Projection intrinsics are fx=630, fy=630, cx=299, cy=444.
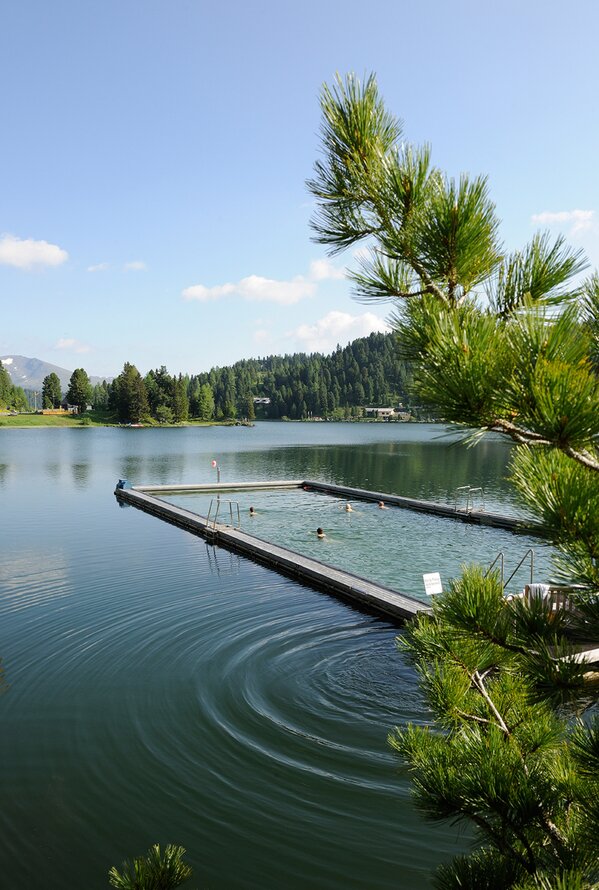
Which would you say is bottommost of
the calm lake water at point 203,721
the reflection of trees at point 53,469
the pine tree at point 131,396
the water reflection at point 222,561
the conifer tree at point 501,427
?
the calm lake water at point 203,721

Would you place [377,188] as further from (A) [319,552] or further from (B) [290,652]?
(A) [319,552]

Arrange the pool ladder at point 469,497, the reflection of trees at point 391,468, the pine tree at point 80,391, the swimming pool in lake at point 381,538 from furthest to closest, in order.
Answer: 1. the pine tree at point 80,391
2. the reflection of trees at point 391,468
3. the pool ladder at point 469,497
4. the swimming pool in lake at point 381,538

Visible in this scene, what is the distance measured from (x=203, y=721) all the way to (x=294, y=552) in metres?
10.5

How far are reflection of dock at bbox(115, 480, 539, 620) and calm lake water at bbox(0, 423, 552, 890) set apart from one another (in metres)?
0.58

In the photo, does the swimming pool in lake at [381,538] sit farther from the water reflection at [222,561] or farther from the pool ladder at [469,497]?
the water reflection at [222,561]

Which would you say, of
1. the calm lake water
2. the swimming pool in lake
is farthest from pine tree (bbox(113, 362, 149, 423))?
the calm lake water

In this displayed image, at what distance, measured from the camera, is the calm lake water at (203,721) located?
23.2 ft

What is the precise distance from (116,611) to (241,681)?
4856mm

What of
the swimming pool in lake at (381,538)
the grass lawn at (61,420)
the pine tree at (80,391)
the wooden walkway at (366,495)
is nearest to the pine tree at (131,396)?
the grass lawn at (61,420)

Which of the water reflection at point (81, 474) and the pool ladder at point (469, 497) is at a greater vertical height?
the water reflection at point (81, 474)

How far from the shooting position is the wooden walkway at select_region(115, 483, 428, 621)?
49.1 feet

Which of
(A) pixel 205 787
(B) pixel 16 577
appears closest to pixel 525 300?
(A) pixel 205 787

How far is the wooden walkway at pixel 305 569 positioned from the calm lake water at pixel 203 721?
0.51 m

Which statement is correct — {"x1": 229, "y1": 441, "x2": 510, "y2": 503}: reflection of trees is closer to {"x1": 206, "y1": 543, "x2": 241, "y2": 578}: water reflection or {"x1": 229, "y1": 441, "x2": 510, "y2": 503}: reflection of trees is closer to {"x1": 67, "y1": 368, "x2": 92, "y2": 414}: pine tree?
{"x1": 206, "y1": 543, "x2": 241, "y2": 578}: water reflection
